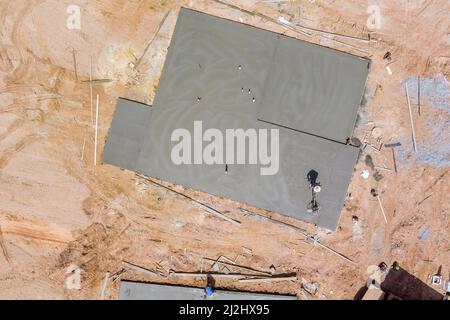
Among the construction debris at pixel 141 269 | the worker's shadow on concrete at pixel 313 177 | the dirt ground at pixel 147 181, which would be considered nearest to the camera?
the worker's shadow on concrete at pixel 313 177

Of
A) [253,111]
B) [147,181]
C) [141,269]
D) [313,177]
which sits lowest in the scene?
[141,269]

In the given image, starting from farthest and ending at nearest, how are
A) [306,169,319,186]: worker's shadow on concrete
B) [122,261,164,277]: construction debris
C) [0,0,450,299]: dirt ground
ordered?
[122,261,164,277]: construction debris
[0,0,450,299]: dirt ground
[306,169,319,186]: worker's shadow on concrete

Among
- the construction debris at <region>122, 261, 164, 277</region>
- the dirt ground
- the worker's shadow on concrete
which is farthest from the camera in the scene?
the construction debris at <region>122, 261, 164, 277</region>

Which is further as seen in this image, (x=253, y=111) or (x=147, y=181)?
(x=147, y=181)

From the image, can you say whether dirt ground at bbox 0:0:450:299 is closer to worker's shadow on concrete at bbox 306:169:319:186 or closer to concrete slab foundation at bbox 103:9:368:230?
concrete slab foundation at bbox 103:9:368:230

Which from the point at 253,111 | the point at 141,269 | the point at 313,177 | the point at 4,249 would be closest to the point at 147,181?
the point at 141,269

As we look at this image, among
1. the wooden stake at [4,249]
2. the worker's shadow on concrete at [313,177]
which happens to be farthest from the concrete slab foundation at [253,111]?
the wooden stake at [4,249]

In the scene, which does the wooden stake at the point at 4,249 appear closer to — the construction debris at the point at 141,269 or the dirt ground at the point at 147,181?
the dirt ground at the point at 147,181

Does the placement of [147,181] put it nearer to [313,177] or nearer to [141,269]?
[141,269]

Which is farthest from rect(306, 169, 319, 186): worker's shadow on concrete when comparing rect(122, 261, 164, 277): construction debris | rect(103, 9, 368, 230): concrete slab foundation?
rect(122, 261, 164, 277): construction debris
